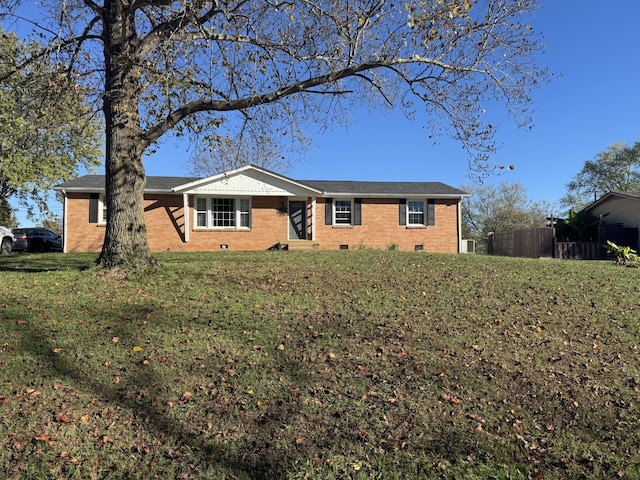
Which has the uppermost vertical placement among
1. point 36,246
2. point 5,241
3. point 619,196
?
point 619,196

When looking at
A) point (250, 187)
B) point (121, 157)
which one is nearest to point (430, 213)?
point (250, 187)

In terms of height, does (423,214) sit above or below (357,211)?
below

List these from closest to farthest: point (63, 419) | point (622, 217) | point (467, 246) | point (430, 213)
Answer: point (63, 419), point (430, 213), point (467, 246), point (622, 217)

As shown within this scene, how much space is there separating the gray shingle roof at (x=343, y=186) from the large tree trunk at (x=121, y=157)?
1000 cm

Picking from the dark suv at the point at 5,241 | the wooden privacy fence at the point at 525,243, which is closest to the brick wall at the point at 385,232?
the wooden privacy fence at the point at 525,243

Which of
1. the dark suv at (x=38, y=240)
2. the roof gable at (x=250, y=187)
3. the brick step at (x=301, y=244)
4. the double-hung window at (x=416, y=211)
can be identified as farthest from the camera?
the dark suv at (x=38, y=240)

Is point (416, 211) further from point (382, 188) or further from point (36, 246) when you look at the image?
point (36, 246)

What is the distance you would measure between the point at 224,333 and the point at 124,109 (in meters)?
4.37

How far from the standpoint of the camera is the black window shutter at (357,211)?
19.9 meters

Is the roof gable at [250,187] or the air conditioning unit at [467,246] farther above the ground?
the roof gable at [250,187]

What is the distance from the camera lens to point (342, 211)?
20.0m

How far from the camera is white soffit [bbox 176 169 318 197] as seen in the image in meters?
18.0

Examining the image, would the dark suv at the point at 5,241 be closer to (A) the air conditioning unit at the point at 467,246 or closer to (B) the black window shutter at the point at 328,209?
(B) the black window shutter at the point at 328,209

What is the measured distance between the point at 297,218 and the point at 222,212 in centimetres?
327
